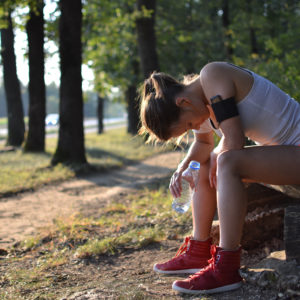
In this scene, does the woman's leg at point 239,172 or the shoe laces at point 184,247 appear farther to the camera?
the shoe laces at point 184,247

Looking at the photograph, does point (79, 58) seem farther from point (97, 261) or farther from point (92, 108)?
point (92, 108)

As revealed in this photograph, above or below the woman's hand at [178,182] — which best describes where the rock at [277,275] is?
below

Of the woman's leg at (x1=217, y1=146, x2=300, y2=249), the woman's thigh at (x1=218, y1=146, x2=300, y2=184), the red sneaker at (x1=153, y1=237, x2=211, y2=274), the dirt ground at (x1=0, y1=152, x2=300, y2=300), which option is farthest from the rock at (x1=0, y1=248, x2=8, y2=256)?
the woman's thigh at (x1=218, y1=146, x2=300, y2=184)

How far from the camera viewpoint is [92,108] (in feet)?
296

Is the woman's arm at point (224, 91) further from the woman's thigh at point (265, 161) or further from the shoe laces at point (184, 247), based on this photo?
the shoe laces at point (184, 247)

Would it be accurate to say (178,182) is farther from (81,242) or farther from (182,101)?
(81,242)

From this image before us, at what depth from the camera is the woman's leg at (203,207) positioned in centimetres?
302

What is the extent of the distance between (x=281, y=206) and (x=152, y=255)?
114 centimetres

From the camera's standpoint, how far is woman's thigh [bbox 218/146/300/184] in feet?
8.39

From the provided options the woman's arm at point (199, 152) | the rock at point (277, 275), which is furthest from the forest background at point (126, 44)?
the rock at point (277, 275)

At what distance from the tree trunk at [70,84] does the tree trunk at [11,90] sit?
24.8 ft

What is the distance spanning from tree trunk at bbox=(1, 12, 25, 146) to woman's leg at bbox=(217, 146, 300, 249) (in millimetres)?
15492

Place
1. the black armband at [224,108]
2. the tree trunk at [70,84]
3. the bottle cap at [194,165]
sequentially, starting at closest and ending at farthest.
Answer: the black armband at [224,108] → the bottle cap at [194,165] → the tree trunk at [70,84]

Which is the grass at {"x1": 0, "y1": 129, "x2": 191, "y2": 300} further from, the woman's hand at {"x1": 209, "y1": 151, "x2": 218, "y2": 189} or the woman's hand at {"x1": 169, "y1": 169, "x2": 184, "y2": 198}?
the woman's hand at {"x1": 209, "y1": 151, "x2": 218, "y2": 189}
